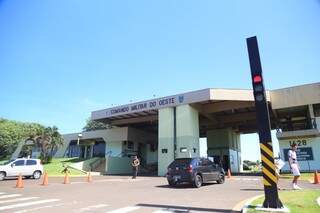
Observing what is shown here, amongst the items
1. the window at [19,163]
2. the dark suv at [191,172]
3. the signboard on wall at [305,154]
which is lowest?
the dark suv at [191,172]

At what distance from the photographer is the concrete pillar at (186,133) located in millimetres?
31397

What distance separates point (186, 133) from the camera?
3177 centimetres

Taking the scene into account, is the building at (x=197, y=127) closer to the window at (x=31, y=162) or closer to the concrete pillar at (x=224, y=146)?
the concrete pillar at (x=224, y=146)

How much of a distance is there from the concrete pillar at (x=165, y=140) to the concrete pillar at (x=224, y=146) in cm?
1410

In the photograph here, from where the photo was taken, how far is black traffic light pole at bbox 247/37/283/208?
326 inches

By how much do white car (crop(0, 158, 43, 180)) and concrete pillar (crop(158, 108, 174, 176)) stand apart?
39.2 ft

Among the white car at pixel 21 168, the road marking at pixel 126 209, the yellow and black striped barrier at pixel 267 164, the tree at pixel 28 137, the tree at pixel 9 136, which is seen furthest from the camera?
the tree at pixel 9 136

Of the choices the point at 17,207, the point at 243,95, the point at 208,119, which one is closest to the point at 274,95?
the point at 243,95

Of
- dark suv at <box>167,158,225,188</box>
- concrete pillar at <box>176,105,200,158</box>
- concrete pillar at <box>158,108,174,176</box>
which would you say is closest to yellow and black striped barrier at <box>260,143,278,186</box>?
dark suv at <box>167,158,225,188</box>

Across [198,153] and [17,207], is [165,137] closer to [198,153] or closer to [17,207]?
[198,153]

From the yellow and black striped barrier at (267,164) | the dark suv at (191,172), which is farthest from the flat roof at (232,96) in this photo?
the yellow and black striped barrier at (267,164)

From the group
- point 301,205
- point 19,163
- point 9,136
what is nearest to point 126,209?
point 301,205

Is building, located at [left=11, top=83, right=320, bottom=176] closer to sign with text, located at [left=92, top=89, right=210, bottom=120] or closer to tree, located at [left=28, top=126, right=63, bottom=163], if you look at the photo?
sign with text, located at [left=92, top=89, right=210, bottom=120]

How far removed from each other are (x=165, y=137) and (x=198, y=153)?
3854 mm
